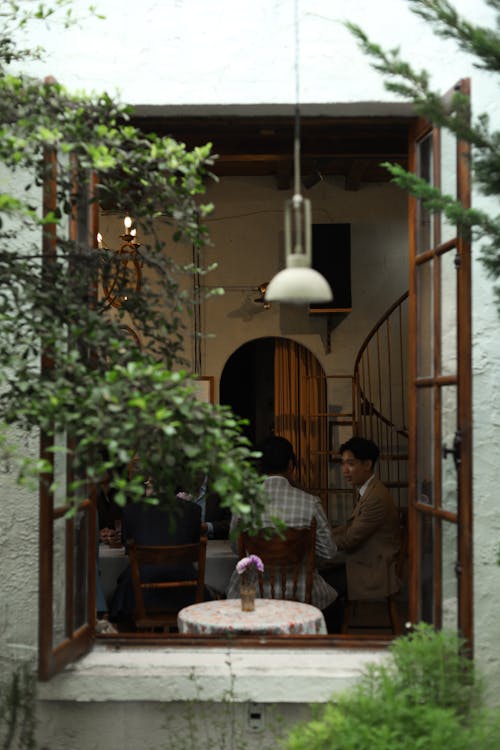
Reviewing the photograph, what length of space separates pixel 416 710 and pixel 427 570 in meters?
0.84

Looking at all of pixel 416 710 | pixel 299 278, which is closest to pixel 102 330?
pixel 299 278

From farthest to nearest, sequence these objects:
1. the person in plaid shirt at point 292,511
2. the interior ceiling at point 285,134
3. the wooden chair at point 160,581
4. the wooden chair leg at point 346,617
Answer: the wooden chair leg at point 346,617 → the person in plaid shirt at point 292,511 → the wooden chair at point 160,581 → the interior ceiling at point 285,134

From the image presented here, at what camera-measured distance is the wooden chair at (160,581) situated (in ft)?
18.5

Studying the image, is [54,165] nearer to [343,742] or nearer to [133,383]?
[133,383]

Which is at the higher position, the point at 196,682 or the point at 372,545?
the point at 372,545

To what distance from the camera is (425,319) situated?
170 inches

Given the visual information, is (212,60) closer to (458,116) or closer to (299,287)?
(458,116)

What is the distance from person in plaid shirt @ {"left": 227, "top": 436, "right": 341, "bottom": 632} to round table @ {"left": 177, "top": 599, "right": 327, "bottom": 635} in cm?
69

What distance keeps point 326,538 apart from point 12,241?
265 centimetres

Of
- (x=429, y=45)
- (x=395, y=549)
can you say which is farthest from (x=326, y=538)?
(x=429, y=45)

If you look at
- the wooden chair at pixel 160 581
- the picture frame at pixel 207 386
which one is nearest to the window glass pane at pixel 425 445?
the wooden chair at pixel 160 581

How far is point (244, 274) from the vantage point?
11016mm

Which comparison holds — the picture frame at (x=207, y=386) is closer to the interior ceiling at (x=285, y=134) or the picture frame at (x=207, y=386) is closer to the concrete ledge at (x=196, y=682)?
the interior ceiling at (x=285, y=134)

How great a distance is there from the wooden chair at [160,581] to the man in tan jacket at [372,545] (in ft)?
3.11
